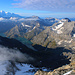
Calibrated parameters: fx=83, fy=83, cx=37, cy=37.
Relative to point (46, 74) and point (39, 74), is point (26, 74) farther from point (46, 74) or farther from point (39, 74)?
point (46, 74)

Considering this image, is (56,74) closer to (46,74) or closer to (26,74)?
(46,74)

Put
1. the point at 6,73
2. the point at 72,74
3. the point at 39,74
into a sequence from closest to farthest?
the point at 72,74 < the point at 39,74 < the point at 6,73

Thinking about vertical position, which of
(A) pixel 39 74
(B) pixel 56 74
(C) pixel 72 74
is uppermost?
(C) pixel 72 74

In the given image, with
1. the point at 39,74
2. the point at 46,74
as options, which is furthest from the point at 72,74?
the point at 39,74

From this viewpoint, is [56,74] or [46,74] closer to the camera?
[56,74]

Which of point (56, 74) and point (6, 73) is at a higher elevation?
point (56, 74)

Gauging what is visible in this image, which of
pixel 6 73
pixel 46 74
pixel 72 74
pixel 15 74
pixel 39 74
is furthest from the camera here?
pixel 15 74

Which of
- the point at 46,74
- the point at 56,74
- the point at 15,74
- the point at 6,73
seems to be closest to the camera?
the point at 56,74

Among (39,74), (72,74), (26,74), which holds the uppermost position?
(72,74)

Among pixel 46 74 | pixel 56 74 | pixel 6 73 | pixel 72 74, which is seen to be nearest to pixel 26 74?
pixel 6 73
